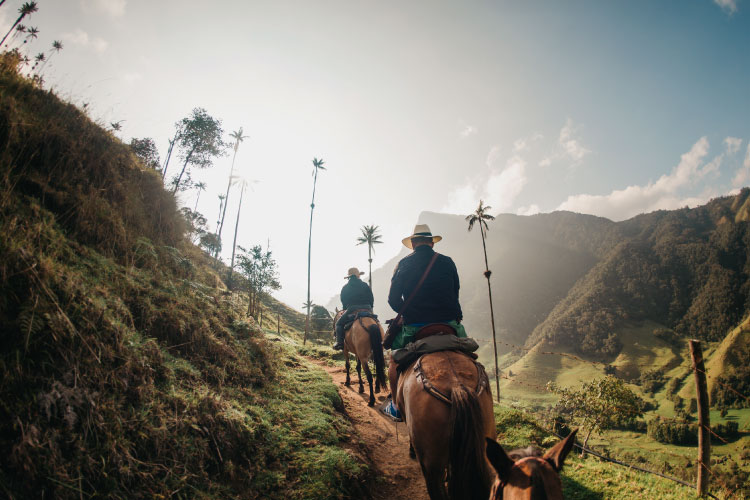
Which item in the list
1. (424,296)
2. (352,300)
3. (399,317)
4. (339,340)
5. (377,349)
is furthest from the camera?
(339,340)

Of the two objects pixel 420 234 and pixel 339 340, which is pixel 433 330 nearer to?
pixel 420 234

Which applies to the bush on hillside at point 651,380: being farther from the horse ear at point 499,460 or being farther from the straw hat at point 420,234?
the horse ear at point 499,460

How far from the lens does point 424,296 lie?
171 inches

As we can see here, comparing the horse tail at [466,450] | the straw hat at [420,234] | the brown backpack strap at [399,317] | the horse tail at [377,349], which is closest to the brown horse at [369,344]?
the horse tail at [377,349]

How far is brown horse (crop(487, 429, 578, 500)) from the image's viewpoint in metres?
1.82

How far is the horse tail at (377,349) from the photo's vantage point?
25.4 ft

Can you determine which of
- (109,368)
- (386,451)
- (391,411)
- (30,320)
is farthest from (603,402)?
(30,320)

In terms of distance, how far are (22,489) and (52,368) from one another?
3.45 ft

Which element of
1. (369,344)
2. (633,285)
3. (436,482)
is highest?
(633,285)

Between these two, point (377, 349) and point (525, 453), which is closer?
point (525, 453)

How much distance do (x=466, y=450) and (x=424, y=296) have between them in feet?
6.88

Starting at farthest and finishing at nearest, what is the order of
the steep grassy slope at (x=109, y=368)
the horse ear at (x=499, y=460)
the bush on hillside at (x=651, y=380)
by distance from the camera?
the bush on hillside at (x=651, y=380)
the steep grassy slope at (x=109, y=368)
the horse ear at (x=499, y=460)

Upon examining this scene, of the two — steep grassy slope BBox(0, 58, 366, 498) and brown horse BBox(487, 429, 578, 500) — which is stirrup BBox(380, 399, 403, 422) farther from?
brown horse BBox(487, 429, 578, 500)

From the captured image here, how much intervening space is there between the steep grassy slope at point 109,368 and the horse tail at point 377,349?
149cm
